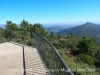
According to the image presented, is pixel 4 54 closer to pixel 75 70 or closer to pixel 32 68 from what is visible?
pixel 32 68

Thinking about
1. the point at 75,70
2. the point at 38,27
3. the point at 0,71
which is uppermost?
the point at 38,27

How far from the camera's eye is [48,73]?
189 inches

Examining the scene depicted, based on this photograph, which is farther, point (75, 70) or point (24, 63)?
point (75, 70)

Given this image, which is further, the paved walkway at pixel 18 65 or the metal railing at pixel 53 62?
the paved walkway at pixel 18 65

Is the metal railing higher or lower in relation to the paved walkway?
higher

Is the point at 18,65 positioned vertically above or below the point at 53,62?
below

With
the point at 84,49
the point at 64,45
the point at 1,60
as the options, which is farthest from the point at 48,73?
the point at 84,49

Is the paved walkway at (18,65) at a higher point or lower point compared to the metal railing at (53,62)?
lower

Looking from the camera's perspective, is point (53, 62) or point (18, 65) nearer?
point (53, 62)

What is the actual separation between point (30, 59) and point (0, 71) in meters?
1.42

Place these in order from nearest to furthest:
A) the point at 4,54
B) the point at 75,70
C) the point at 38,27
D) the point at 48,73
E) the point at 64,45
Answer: the point at 48,73 → the point at 4,54 → the point at 75,70 → the point at 64,45 → the point at 38,27

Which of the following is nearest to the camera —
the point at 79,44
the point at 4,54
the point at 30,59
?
the point at 30,59

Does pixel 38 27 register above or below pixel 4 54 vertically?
above

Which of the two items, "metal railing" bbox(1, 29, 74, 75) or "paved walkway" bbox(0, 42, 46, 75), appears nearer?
"metal railing" bbox(1, 29, 74, 75)
